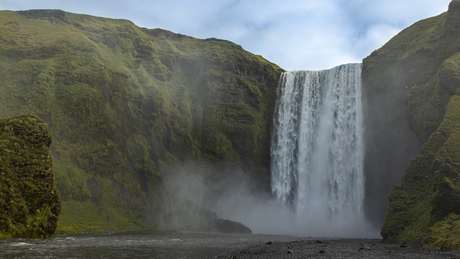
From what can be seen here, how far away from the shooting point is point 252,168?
59062mm

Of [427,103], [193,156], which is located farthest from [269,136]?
[427,103]

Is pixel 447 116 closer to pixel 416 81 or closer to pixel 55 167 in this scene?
pixel 416 81

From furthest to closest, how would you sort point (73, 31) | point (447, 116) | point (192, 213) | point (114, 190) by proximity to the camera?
point (73, 31), point (192, 213), point (114, 190), point (447, 116)

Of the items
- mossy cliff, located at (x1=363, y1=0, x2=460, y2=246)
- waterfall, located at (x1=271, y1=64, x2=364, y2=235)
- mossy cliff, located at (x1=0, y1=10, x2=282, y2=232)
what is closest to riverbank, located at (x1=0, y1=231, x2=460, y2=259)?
mossy cliff, located at (x1=363, y1=0, x2=460, y2=246)

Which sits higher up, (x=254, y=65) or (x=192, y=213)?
(x=254, y=65)

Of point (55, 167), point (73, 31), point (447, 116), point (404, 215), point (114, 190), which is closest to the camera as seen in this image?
point (404, 215)

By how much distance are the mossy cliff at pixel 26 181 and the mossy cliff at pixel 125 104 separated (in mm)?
8442

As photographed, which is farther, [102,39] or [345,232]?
[102,39]

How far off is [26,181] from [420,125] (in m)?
38.7

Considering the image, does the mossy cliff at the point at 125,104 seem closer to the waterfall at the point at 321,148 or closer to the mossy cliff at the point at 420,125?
the waterfall at the point at 321,148

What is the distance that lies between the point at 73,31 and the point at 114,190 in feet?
109

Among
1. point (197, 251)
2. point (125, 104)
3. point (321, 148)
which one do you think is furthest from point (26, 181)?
point (321, 148)

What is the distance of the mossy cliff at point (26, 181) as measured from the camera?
22375 millimetres

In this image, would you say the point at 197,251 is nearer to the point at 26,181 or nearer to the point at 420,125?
the point at 26,181
